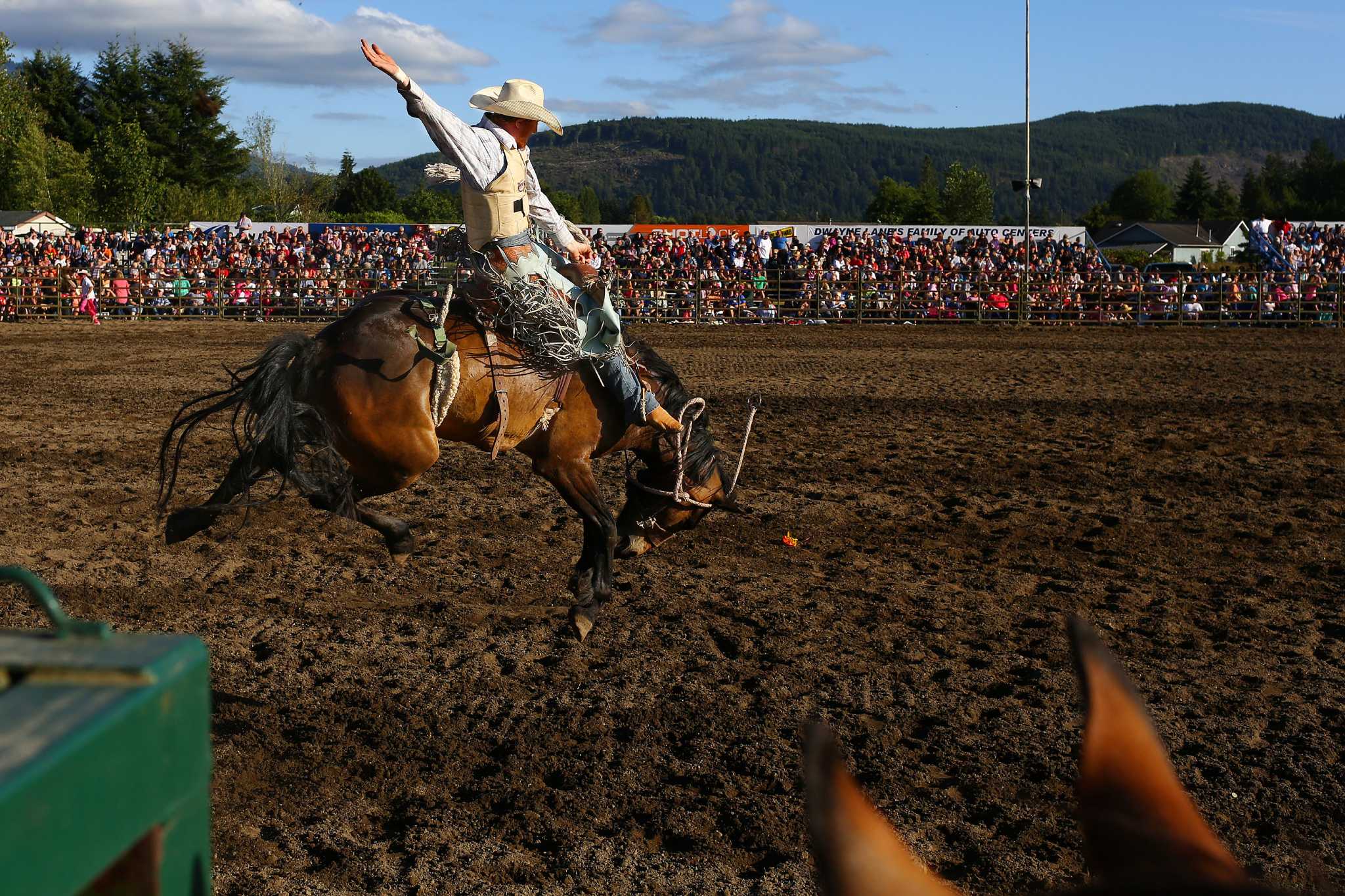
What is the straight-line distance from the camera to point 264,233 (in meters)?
33.1

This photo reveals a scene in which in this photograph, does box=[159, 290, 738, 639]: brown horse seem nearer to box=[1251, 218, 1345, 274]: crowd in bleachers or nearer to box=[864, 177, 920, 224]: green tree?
box=[1251, 218, 1345, 274]: crowd in bleachers

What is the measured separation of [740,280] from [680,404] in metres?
22.0

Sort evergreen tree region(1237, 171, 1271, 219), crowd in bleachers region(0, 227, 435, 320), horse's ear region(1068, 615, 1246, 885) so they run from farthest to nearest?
evergreen tree region(1237, 171, 1271, 219)
crowd in bleachers region(0, 227, 435, 320)
horse's ear region(1068, 615, 1246, 885)

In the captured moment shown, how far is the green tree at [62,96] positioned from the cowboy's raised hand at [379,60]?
67238 mm

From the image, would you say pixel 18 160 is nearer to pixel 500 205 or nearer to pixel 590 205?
pixel 500 205

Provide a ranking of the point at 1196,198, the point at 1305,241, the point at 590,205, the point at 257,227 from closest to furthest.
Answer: the point at 257,227, the point at 1305,241, the point at 1196,198, the point at 590,205

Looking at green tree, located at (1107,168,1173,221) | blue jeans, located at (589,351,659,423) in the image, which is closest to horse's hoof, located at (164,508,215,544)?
blue jeans, located at (589,351,659,423)

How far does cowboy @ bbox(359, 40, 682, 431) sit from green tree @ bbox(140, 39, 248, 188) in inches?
2449

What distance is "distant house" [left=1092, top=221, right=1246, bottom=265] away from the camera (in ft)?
327

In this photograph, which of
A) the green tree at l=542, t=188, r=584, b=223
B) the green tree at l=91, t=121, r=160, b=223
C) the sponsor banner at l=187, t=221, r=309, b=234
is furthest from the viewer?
the green tree at l=542, t=188, r=584, b=223

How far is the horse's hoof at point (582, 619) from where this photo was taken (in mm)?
5391

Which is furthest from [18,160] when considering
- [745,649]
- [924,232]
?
[745,649]

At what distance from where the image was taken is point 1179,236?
10575 centimetres

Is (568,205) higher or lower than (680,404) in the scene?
higher
